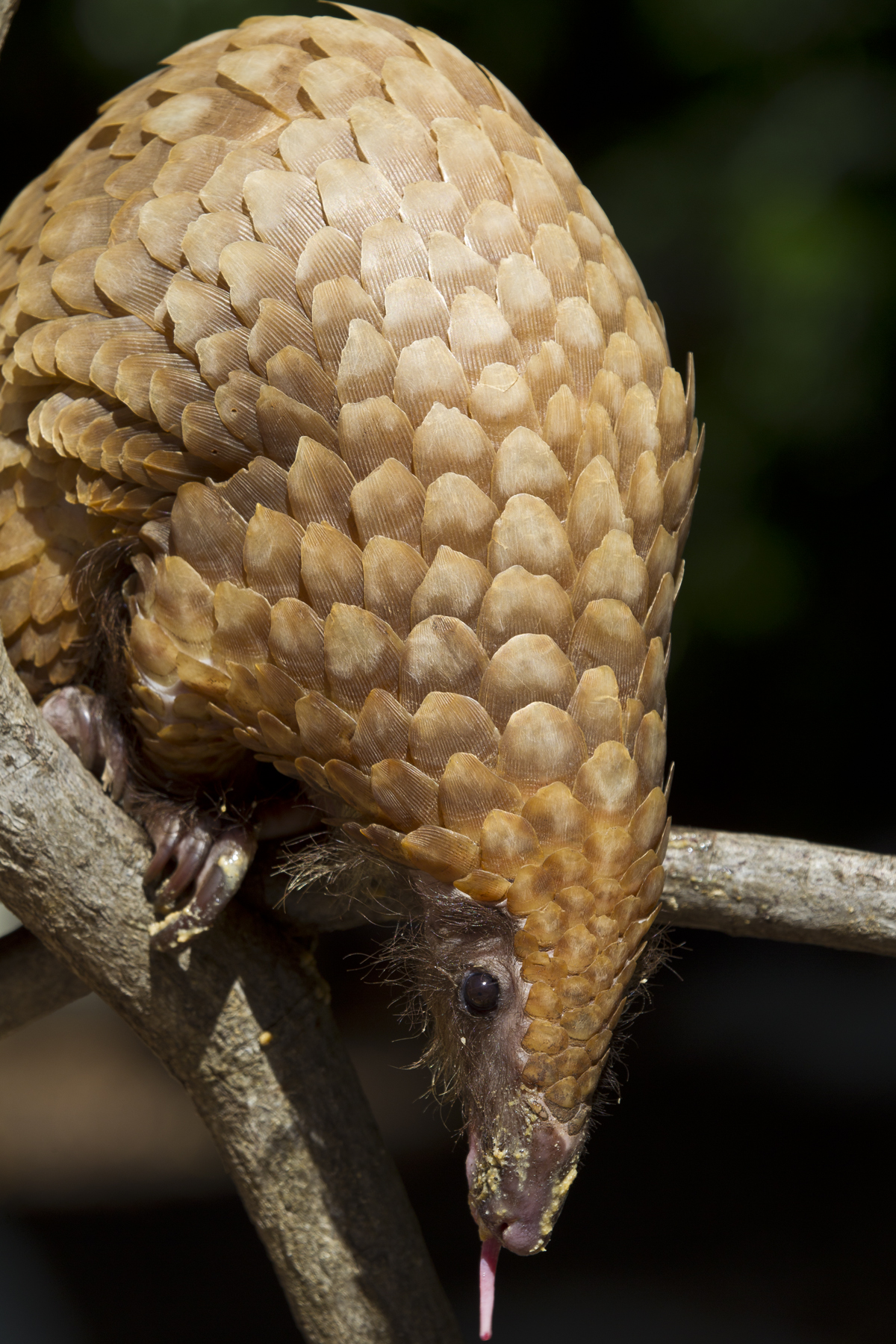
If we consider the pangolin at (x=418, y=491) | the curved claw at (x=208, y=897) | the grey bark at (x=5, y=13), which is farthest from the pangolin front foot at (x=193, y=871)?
the grey bark at (x=5, y=13)

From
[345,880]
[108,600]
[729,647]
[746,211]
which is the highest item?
[108,600]

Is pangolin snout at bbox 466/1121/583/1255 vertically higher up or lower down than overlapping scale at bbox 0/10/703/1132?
lower down

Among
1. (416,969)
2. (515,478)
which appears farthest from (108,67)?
(416,969)

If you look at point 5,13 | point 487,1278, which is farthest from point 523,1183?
point 5,13

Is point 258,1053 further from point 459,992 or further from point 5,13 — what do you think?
point 5,13

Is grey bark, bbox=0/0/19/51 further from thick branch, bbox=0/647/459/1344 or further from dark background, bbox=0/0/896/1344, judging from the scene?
dark background, bbox=0/0/896/1344

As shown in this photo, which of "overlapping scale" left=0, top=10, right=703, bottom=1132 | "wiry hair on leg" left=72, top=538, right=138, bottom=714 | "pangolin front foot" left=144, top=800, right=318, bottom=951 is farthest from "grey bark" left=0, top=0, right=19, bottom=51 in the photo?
"pangolin front foot" left=144, top=800, right=318, bottom=951

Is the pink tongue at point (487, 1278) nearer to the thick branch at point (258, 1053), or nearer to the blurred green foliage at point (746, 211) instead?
the thick branch at point (258, 1053)

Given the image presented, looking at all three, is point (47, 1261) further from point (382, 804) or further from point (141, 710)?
point (382, 804)
